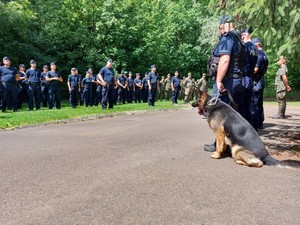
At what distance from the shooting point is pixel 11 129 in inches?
348

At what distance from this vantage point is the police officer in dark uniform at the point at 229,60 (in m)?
5.42

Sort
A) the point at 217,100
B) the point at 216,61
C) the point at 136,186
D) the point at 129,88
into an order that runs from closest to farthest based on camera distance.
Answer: the point at 136,186
the point at 217,100
the point at 216,61
the point at 129,88

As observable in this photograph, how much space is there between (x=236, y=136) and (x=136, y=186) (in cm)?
188

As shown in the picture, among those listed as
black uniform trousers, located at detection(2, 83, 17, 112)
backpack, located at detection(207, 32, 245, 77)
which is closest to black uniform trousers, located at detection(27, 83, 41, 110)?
black uniform trousers, located at detection(2, 83, 17, 112)

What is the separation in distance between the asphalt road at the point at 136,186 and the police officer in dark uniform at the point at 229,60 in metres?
1.26

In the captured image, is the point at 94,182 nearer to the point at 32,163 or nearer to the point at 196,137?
the point at 32,163

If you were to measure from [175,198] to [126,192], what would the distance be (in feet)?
1.96

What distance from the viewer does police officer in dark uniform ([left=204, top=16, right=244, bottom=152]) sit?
5.42 metres

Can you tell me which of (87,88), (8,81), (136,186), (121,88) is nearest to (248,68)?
(136,186)

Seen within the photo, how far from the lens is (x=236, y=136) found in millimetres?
5008

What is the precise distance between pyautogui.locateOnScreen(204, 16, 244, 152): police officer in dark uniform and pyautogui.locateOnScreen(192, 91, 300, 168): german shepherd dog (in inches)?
14.7

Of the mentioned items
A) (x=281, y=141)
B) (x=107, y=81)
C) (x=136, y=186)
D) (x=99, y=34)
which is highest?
(x=99, y=34)

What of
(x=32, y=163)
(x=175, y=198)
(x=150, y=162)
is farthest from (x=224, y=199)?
(x=32, y=163)

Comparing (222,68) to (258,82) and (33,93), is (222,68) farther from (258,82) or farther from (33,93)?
(33,93)
